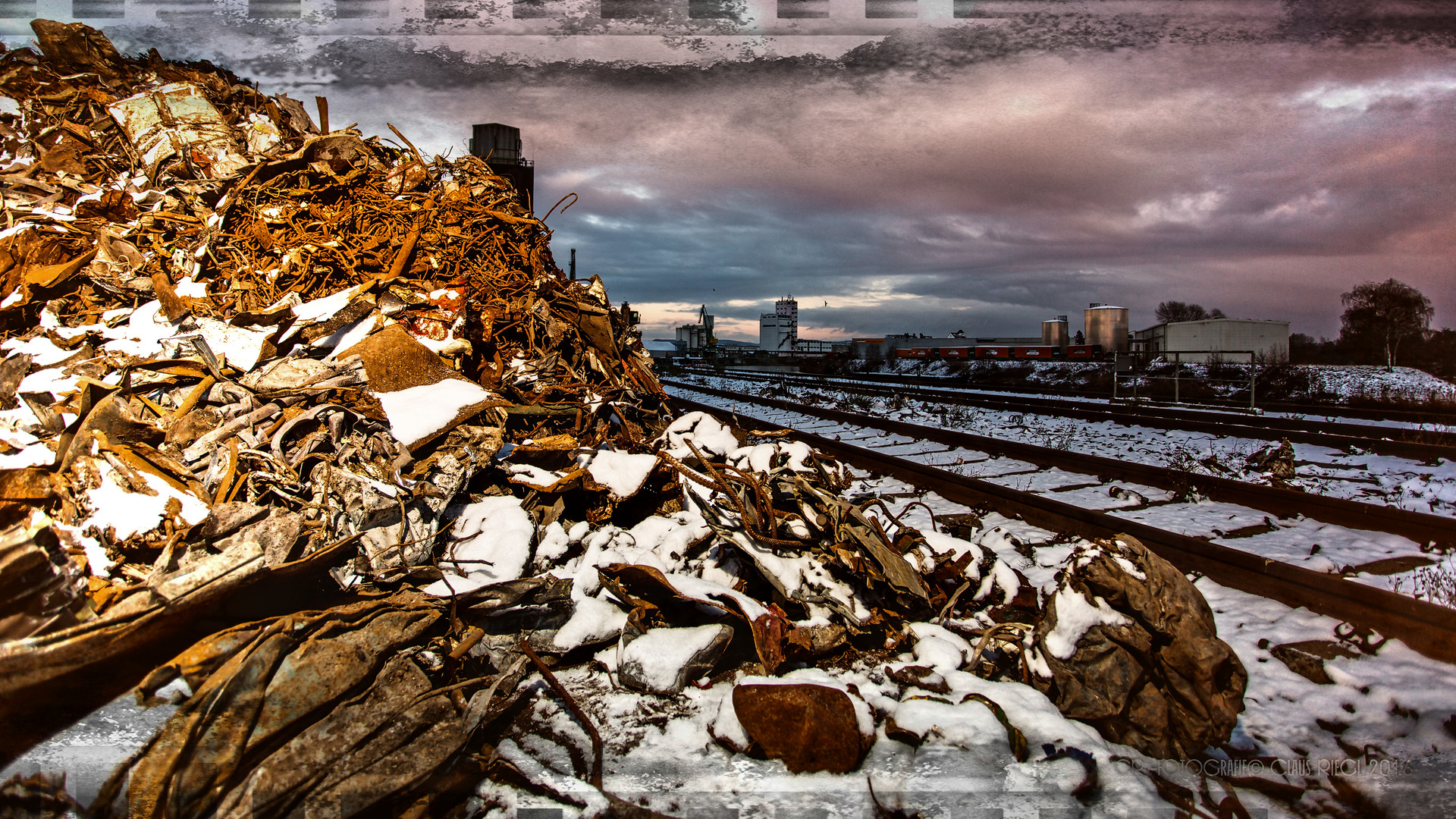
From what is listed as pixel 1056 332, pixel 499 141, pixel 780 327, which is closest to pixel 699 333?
pixel 780 327

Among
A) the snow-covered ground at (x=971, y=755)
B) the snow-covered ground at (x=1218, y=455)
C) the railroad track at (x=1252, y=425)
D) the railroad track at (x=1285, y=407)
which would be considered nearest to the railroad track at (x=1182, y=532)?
the snow-covered ground at (x=971, y=755)

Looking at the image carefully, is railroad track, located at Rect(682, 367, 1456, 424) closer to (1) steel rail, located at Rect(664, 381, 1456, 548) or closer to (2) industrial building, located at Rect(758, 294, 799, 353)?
(1) steel rail, located at Rect(664, 381, 1456, 548)

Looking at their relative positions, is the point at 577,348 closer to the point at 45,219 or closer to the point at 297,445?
the point at 297,445

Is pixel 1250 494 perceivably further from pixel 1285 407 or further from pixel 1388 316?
pixel 1388 316

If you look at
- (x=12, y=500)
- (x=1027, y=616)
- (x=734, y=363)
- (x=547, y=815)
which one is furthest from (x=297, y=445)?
(x=734, y=363)

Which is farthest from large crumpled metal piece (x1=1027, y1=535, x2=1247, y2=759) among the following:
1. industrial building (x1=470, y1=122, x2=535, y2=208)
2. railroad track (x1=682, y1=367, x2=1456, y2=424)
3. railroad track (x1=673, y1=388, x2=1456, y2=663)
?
industrial building (x1=470, y1=122, x2=535, y2=208)

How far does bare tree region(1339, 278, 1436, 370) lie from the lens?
2964 cm

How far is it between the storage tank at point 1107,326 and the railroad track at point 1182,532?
38896 millimetres

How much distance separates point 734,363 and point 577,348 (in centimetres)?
4060

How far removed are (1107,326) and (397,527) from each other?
48.1 metres

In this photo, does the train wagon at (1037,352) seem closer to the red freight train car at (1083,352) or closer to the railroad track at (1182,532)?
the red freight train car at (1083,352)

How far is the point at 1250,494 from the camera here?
5609mm

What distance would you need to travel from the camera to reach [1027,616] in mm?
3229

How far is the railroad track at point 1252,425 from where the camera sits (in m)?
7.97
